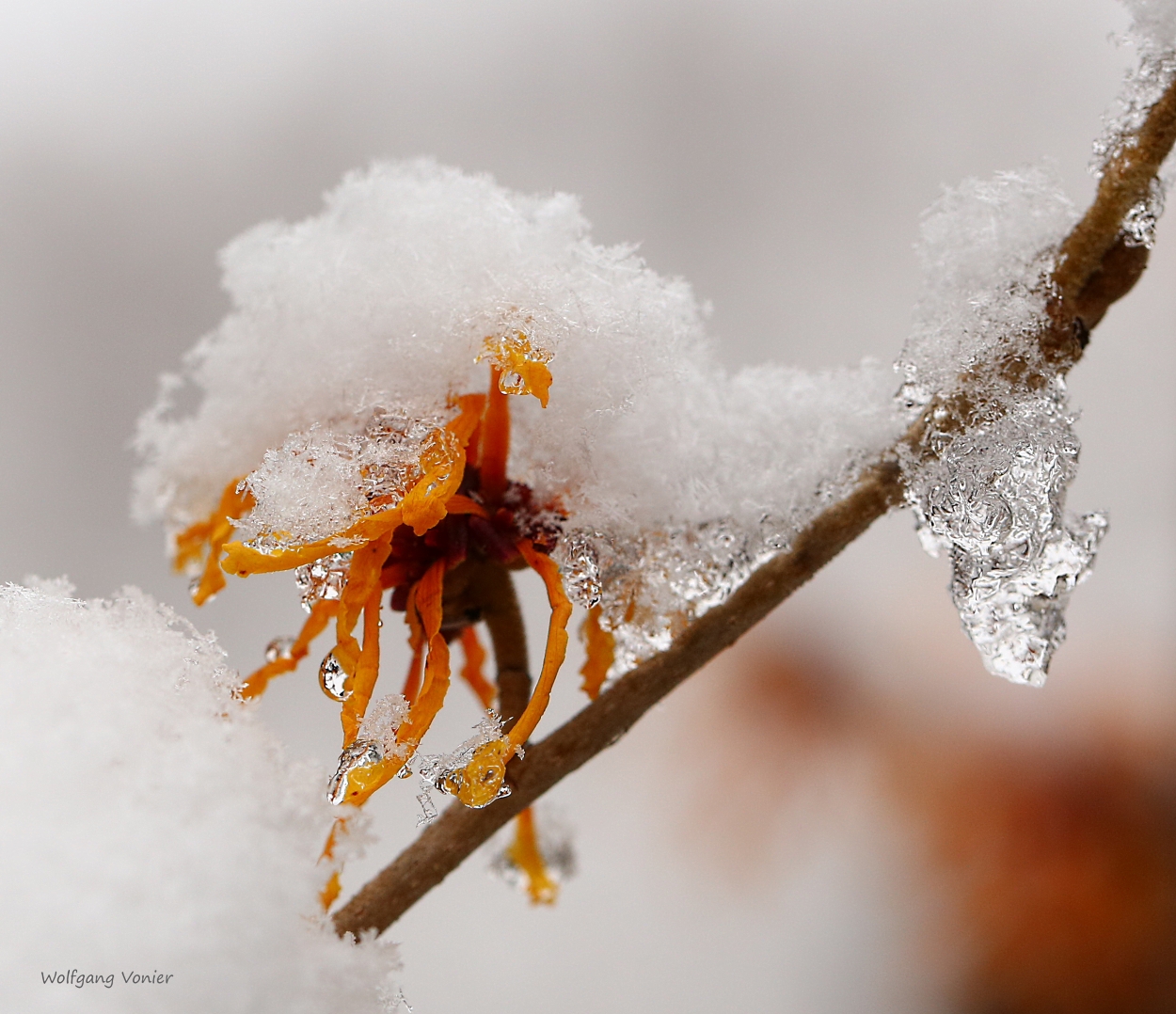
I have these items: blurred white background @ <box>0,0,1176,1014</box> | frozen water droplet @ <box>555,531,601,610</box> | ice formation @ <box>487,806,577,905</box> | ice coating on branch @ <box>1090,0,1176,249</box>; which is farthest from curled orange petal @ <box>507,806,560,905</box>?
blurred white background @ <box>0,0,1176,1014</box>

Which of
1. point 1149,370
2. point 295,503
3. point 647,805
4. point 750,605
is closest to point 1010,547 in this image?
point 750,605

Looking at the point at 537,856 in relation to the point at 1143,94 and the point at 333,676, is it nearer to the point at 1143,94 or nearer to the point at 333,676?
the point at 333,676

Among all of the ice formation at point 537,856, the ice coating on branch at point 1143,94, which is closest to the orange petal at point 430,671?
the ice formation at point 537,856

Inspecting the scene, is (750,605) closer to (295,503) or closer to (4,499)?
(295,503)

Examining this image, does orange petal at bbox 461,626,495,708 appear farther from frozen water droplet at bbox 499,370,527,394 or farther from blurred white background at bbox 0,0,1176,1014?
blurred white background at bbox 0,0,1176,1014

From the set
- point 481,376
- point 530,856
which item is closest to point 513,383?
point 481,376

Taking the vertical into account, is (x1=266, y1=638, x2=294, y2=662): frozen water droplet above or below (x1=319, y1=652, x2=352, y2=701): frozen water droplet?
above

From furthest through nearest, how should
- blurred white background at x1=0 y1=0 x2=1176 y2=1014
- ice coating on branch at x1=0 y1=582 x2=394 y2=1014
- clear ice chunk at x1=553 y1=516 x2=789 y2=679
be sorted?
blurred white background at x1=0 y1=0 x2=1176 y2=1014 < clear ice chunk at x1=553 y1=516 x2=789 y2=679 < ice coating on branch at x1=0 y1=582 x2=394 y2=1014
